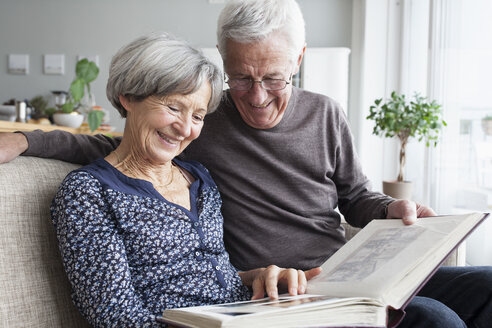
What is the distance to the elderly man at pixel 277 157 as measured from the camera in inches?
49.1

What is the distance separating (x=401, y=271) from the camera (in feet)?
2.63

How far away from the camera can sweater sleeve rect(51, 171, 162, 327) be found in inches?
34.5

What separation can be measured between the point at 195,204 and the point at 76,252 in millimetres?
340

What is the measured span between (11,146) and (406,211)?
93 centimetres

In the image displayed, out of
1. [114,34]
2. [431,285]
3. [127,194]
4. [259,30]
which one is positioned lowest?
[431,285]

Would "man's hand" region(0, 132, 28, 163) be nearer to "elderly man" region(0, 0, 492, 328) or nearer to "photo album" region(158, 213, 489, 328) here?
"elderly man" region(0, 0, 492, 328)

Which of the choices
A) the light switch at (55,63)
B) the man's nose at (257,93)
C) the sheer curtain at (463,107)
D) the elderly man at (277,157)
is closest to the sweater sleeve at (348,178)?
the elderly man at (277,157)

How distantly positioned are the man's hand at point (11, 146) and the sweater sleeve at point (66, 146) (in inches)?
0.6

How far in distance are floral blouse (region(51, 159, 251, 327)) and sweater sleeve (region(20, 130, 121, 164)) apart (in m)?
0.17

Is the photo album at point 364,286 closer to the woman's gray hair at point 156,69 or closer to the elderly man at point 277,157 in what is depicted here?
the elderly man at point 277,157

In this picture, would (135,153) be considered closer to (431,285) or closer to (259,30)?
(259,30)

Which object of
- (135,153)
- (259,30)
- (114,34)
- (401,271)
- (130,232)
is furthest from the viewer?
(114,34)

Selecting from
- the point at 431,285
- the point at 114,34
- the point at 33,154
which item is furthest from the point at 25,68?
the point at 431,285

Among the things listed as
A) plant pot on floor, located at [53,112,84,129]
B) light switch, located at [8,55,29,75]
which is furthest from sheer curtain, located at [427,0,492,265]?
light switch, located at [8,55,29,75]
